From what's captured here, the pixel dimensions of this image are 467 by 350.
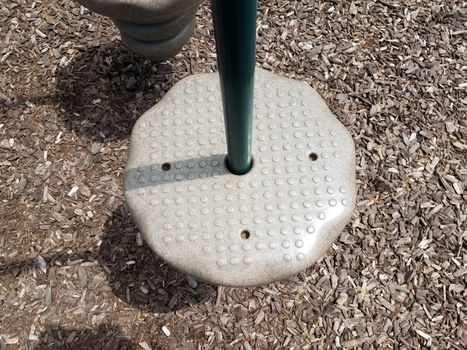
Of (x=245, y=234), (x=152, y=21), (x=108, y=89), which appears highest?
(x=152, y=21)

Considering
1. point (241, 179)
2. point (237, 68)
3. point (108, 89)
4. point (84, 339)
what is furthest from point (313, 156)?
point (108, 89)

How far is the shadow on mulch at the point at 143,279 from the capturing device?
2312 millimetres

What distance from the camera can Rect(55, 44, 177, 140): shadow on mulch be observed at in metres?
2.76

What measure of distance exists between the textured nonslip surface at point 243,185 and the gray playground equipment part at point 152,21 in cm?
32

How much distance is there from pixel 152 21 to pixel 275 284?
4.18 feet

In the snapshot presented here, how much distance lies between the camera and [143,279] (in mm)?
2350

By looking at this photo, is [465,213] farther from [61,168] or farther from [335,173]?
[61,168]

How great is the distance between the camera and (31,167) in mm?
2641

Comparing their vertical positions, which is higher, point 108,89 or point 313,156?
point 313,156

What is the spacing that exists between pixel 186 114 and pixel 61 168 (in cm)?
101

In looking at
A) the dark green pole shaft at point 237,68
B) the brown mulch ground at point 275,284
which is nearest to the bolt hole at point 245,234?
the dark green pole shaft at point 237,68

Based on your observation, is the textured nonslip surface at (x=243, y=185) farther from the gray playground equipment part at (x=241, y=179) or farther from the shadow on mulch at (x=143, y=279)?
the shadow on mulch at (x=143, y=279)

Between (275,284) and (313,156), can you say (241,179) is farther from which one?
(275,284)

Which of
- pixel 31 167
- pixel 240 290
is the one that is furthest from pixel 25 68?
pixel 240 290
